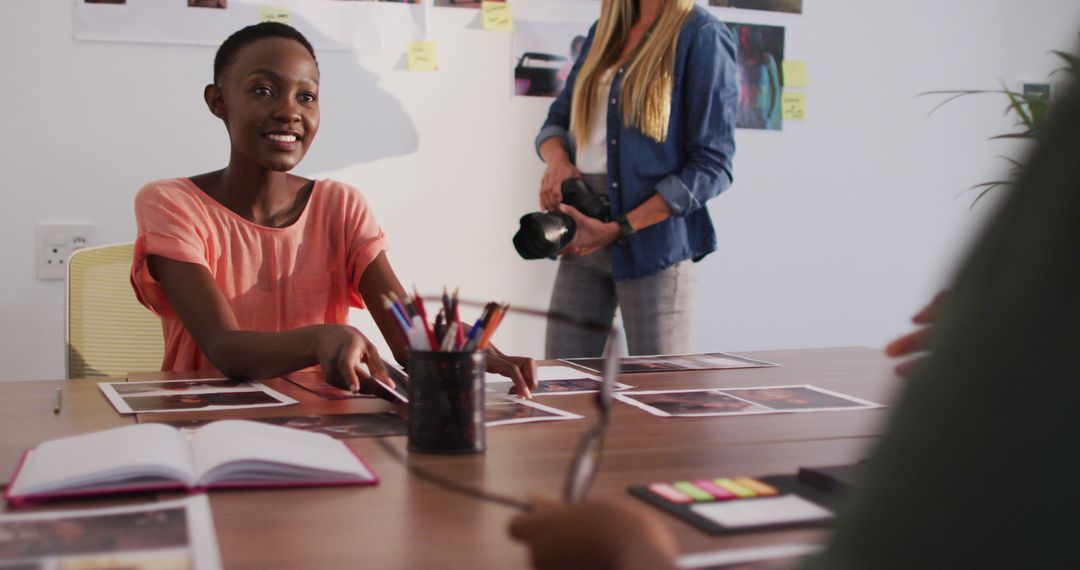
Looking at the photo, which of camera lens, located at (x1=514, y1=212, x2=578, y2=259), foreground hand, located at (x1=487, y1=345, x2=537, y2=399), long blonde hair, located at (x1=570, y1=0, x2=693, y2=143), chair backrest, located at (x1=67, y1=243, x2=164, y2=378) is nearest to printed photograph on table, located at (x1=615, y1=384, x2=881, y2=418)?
foreground hand, located at (x1=487, y1=345, x2=537, y2=399)

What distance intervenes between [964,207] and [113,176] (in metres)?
2.35

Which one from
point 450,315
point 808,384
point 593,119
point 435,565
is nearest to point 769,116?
point 593,119

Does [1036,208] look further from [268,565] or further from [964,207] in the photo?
[964,207]

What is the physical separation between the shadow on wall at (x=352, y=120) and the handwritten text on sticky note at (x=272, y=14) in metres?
0.07

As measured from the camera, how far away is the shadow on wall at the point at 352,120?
7.52ft

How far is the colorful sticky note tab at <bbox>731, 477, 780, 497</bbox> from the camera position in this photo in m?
0.69

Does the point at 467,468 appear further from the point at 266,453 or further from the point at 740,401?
the point at 740,401

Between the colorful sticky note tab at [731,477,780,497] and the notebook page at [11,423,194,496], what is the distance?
0.39m

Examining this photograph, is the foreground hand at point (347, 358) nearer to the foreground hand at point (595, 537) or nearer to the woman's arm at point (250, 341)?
the woman's arm at point (250, 341)

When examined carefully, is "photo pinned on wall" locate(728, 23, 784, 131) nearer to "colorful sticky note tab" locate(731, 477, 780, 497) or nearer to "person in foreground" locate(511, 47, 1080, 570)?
"colorful sticky note tab" locate(731, 477, 780, 497)

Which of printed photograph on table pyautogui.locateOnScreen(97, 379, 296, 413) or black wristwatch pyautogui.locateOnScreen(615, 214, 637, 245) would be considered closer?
printed photograph on table pyautogui.locateOnScreen(97, 379, 296, 413)

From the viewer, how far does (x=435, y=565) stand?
0.56m

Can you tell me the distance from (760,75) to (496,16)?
0.75 meters

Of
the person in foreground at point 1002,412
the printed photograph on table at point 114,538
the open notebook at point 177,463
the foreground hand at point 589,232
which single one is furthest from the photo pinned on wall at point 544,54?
the person in foreground at point 1002,412
